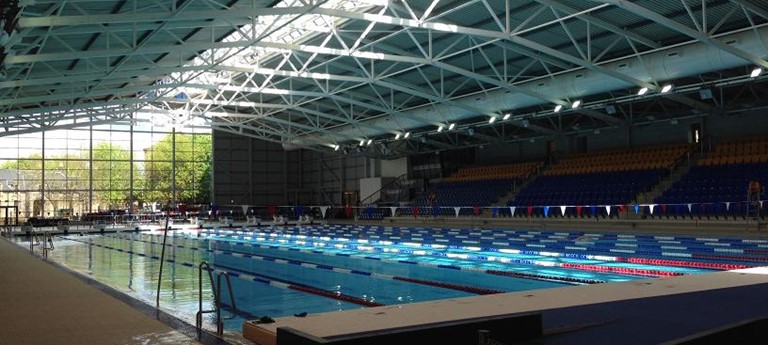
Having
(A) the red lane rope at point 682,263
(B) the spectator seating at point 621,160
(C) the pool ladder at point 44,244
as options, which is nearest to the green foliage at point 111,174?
(C) the pool ladder at point 44,244

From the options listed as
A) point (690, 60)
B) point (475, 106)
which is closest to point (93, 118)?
point (475, 106)

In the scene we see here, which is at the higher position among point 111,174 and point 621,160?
point 111,174

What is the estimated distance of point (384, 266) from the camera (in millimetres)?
13047

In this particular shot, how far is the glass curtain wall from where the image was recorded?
123 ft

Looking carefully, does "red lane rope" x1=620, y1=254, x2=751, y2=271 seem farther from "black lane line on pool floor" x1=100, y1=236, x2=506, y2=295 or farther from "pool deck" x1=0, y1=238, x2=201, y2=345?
"pool deck" x1=0, y1=238, x2=201, y2=345

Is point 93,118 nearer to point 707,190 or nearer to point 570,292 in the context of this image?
point 707,190

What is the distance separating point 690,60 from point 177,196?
33757 mm

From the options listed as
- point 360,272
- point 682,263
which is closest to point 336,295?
point 360,272

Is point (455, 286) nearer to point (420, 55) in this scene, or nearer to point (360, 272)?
point (360, 272)

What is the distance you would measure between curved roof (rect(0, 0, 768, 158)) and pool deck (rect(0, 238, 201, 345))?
13.2 feet

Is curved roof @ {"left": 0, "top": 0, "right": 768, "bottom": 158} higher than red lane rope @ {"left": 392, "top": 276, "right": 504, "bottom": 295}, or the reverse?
curved roof @ {"left": 0, "top": 0, "right": 768, "bottom": 158}

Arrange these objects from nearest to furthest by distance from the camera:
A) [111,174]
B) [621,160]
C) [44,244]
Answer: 1. [44,244]
2. [621,160]
3. [111,174]

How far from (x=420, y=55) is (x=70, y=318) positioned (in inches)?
658

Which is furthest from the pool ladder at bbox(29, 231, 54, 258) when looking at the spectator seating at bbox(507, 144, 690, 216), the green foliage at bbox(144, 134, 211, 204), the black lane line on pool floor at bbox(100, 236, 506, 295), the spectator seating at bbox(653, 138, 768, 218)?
the green foliage at bbox(144, 134, 211, 204)
